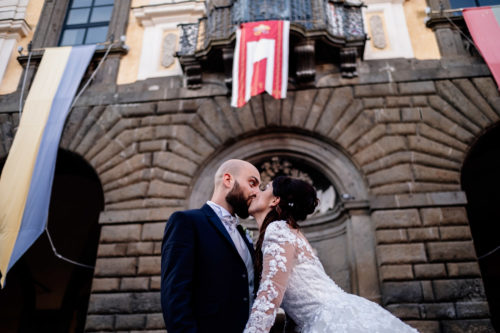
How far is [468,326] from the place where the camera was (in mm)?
5562

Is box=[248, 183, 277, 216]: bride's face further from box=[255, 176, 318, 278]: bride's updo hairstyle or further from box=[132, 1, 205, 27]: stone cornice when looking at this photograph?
box=[132, 1, 205, 27]: stone cornice

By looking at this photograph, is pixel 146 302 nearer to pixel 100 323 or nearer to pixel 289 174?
pixel 100 323

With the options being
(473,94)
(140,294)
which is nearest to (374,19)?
(473,94)

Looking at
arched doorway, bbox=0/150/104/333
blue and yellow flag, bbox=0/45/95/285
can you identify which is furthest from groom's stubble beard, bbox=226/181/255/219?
arched doorway, bbox=0/150/104/333

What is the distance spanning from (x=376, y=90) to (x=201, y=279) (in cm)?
607

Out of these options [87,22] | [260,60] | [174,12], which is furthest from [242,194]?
[87,22]

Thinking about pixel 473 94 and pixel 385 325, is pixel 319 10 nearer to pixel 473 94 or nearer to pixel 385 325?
pixel 473 94

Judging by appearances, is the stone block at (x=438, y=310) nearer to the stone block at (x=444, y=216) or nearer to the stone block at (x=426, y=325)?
the stone block at (x=426, y=325)

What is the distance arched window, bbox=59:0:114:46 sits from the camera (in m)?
9.76

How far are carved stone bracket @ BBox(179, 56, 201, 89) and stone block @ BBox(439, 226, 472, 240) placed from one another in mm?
5100

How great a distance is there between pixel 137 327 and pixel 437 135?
5.84m

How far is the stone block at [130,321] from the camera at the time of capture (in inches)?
243

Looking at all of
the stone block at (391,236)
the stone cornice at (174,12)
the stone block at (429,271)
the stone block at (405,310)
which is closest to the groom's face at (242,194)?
the stone block at (405,310)

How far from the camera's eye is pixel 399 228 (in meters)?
6.31
